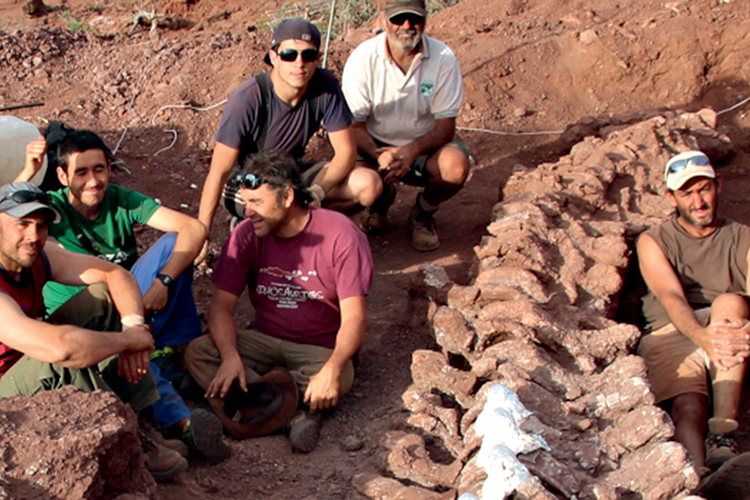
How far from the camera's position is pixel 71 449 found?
2645 mm

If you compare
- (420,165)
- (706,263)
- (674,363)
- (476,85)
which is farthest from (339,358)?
(476,85)

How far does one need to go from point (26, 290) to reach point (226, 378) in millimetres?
1032

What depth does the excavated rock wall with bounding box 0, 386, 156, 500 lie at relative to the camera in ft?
8.46

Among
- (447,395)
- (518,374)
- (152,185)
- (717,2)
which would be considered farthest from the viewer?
(717,2)

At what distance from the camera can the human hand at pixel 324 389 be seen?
3967 mm

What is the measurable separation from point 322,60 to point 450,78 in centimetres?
271

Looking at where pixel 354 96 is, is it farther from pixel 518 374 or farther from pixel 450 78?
pixel 518 374

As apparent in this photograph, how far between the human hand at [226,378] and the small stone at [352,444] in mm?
564

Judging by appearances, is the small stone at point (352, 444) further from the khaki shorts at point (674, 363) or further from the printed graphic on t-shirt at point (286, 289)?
the khaki shorts at point (674, 363)

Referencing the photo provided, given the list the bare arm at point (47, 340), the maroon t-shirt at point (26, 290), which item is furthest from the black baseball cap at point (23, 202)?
the bare arm at point (47, 340)

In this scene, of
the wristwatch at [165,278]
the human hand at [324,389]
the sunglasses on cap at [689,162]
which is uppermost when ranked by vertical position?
the sunglasses on cap at [689,162]

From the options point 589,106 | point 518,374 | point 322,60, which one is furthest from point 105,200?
point 589,106

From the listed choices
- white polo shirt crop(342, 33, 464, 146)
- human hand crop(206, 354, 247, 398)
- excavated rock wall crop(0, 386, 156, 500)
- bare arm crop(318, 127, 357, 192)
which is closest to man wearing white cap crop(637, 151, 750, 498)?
white polo shirt crop(342, 33, 464, 146)

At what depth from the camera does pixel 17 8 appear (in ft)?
44.0
